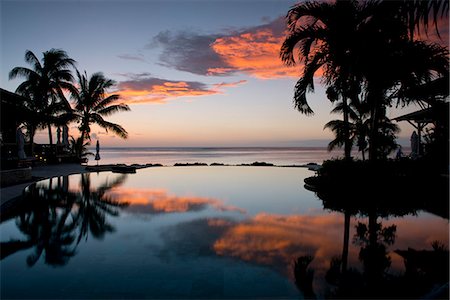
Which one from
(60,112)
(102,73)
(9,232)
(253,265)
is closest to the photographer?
(253,265)

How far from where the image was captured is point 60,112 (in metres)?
25.3

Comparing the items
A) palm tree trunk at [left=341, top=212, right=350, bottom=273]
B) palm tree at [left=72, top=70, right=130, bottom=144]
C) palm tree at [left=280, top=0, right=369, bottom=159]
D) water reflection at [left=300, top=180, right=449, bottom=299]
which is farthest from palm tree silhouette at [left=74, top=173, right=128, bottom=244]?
palm tree at [left=72, top=70, right=130, bottom=144]

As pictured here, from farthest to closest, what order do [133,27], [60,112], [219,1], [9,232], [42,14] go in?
[60,112]
[133,27]
[42,14]
[219,1]
[9,232]

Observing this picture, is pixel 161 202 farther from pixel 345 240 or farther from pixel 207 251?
pixel 345 240

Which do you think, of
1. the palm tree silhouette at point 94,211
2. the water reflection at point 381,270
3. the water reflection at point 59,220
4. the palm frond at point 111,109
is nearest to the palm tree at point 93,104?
the palm frond at point 111,109

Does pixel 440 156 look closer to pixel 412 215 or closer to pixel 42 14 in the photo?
pixel 412 215

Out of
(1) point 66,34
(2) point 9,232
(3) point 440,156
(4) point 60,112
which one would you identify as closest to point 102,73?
(4) point 60,112

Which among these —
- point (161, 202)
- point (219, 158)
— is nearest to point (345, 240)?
point (161, 202)

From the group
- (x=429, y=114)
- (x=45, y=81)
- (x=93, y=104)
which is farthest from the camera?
(x=93, y=104)

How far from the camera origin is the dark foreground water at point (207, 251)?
4000 mm

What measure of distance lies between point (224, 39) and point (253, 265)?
14882 mm

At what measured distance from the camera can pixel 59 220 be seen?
768 cm

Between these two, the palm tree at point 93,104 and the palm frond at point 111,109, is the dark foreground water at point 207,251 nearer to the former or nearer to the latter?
the palm tree at point 93,104

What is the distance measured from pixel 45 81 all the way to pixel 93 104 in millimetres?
4002
